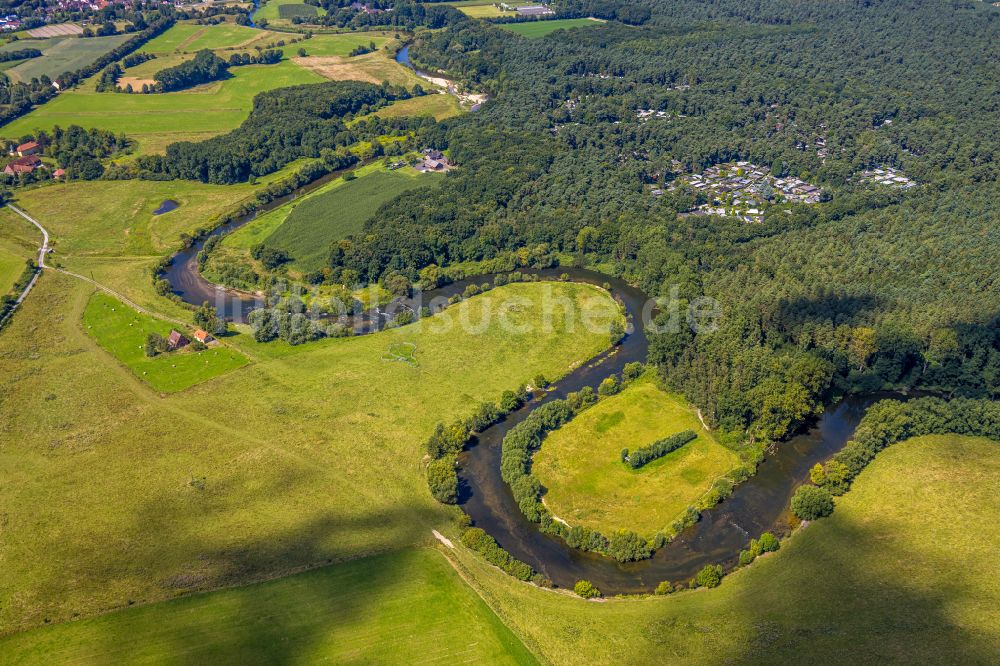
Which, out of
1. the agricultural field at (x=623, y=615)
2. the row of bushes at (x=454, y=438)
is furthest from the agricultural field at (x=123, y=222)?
the agricultural field at (x=623, y=615)

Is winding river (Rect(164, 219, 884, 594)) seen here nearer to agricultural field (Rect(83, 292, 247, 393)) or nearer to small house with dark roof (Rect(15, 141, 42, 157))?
agricultural field (Rect(83, 292, 247, 393))

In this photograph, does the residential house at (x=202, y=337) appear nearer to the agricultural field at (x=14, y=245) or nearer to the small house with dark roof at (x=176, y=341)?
the small house with dark roof at (x=176, y=341)

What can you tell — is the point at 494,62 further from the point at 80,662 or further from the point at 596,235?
the point at 80,662

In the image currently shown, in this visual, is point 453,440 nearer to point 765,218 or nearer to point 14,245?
point 765,218

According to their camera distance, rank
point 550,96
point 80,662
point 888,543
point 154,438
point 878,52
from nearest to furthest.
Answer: point 80,662
point 888,543
point 154,438
point 550,96
point 878,52

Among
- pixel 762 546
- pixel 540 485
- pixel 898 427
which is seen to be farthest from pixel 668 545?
pixel 898 427

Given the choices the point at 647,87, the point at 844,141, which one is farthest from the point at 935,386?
the point at 647,87
